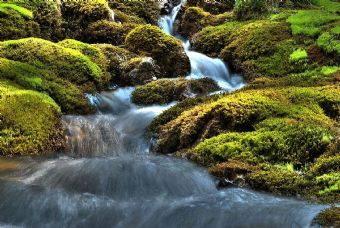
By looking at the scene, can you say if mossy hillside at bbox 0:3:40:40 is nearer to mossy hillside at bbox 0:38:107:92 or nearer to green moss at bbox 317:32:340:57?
mossy hillside at bbox 0:38:107:92

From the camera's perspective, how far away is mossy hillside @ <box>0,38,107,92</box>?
47.3ft

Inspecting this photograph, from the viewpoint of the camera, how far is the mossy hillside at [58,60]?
14.4 m

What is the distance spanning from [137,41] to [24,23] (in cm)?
414

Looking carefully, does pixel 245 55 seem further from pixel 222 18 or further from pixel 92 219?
pixel 92 219

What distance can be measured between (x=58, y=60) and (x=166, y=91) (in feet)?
11.6

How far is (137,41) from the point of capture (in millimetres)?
17766

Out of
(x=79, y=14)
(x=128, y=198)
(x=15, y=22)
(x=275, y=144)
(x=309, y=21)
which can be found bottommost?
(x=128, y=198)

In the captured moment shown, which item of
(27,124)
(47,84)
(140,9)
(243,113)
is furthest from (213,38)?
(27,124)

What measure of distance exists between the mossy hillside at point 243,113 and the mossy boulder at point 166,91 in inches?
97.3

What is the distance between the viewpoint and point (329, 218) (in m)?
6.74

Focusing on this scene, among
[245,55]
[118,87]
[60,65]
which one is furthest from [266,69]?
[60,65]

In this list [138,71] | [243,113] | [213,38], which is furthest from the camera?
[213,38]

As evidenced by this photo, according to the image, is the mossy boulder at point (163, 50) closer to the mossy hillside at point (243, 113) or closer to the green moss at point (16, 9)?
the green moss at point (16, 9)

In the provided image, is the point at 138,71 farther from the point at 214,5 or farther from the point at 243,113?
the point at 214,5
